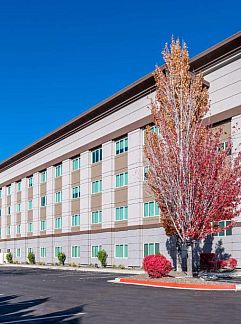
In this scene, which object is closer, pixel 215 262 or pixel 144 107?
pixel 215 262

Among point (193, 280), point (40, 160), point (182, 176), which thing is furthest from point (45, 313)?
point (40, 160)

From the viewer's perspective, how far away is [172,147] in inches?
1121

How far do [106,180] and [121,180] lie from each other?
2.64 meters

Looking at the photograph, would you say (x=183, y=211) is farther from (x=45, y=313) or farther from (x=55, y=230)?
(x=55, y=230)

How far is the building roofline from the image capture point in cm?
3763

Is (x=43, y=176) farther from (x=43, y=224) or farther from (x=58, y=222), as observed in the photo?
(x=58, y=222)

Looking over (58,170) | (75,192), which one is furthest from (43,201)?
(75,192)

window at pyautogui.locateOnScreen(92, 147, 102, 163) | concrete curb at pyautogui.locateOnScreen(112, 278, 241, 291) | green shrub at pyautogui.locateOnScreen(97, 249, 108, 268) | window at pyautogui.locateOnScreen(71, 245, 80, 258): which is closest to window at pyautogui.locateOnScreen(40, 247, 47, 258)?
window at pyautogui.locateOnScreen(71, 245, 80, 258)

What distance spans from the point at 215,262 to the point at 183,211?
31.8ft

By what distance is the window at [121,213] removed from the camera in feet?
158

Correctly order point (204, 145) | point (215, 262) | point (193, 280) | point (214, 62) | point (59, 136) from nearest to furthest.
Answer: point (193, 280)
point (204, 145)
point (215, 262)
point (214, 62)
point (59, 136)

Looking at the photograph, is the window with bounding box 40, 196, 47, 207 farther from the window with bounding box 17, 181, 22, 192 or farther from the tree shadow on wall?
the tree shadow on wall

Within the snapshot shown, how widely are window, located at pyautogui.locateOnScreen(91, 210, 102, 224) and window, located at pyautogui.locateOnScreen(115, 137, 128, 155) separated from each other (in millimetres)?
6609

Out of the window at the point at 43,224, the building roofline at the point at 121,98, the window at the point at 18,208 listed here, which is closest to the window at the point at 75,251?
the window at the point at 43,224
